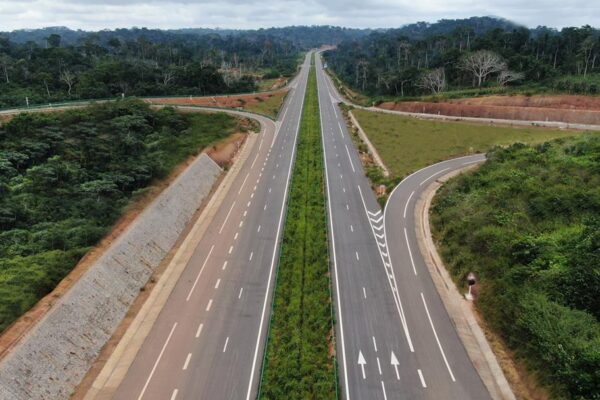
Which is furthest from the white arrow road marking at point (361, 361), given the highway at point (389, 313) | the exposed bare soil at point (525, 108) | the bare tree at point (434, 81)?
the bare tree at point (434, 81)

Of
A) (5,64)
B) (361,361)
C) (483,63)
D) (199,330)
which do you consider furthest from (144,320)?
(5,64)

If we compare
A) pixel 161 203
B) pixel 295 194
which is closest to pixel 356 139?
pixel 295 194

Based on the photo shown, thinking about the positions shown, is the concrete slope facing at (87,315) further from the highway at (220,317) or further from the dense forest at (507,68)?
the dense forest at (507,68)

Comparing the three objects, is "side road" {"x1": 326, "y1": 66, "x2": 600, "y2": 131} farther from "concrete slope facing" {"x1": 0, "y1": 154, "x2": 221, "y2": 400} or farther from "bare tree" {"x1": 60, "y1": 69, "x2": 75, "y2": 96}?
"bare tree" {"x1": 60, "y1": 69, "x2": 75, "y2": 96}

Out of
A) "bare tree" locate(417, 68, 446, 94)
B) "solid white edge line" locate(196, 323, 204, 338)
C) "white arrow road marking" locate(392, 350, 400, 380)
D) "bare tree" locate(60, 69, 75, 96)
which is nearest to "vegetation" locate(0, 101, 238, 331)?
"solid white edge line" locate(196, 323, 204, 338)

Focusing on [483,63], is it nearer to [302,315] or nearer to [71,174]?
[71,174]

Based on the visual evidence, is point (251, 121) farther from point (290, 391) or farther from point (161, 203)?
point (290, 391)
